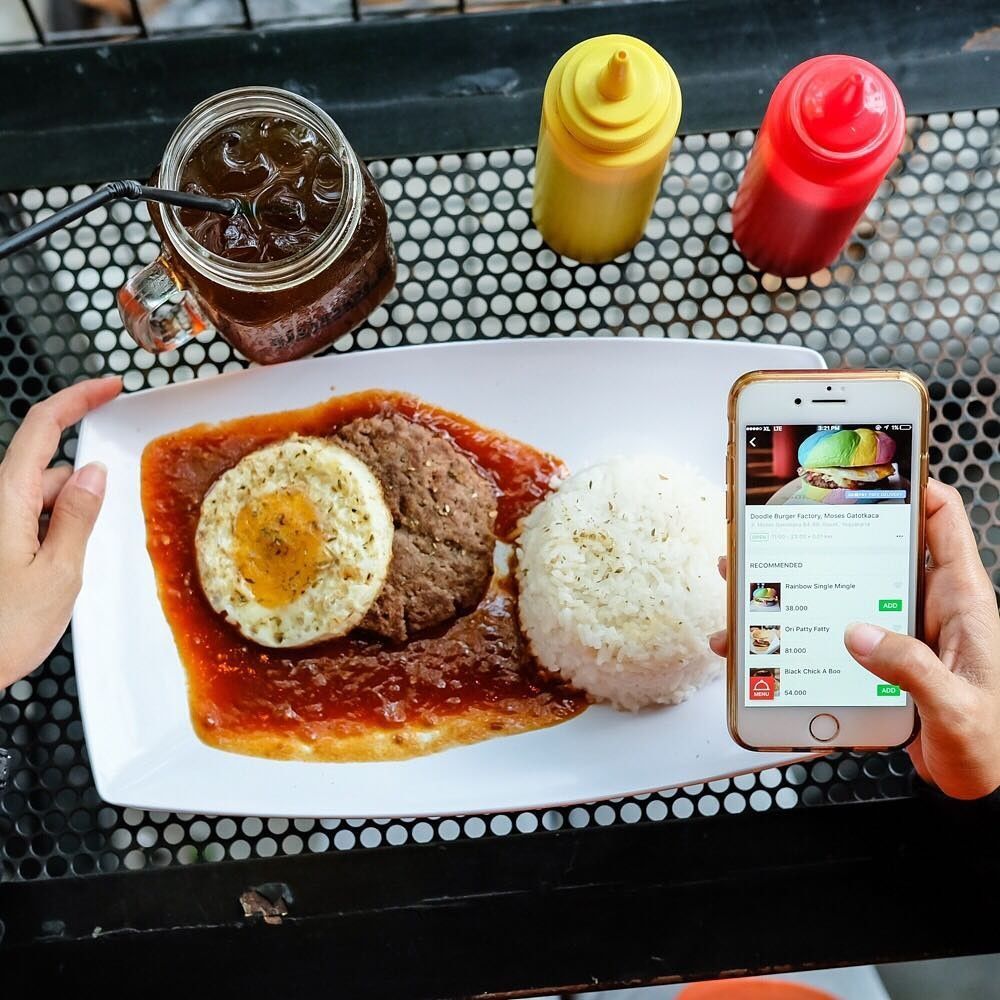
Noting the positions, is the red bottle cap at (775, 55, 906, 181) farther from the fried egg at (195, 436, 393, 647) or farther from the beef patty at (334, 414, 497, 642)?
the fried egg at (195, 436, 393, 647)

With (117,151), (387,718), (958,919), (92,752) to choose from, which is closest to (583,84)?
(117,151)

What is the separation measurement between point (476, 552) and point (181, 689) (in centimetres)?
44

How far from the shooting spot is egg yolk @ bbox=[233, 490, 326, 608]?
4.42 ft

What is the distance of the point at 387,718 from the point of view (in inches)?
54.4

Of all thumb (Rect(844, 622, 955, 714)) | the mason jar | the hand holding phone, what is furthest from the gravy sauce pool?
thumb (Rect(844, 622, 955, 714))

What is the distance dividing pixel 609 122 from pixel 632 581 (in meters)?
0.56

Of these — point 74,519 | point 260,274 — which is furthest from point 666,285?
point 74,519

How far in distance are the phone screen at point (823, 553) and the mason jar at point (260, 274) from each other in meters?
0.55

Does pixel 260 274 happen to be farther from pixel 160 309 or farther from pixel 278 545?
pixel 278 545

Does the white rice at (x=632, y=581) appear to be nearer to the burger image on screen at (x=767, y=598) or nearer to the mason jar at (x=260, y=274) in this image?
the burger image on screen at (x=767, y=598)

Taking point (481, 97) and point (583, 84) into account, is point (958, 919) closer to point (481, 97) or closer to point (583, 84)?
Answer: point (583, 84)

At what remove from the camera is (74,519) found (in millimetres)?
1234

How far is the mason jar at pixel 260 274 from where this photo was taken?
3.91 feet

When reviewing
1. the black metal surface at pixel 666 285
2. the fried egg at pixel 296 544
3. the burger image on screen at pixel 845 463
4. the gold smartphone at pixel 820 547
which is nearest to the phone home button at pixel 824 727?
the gold smartphone at pixel 820 547
